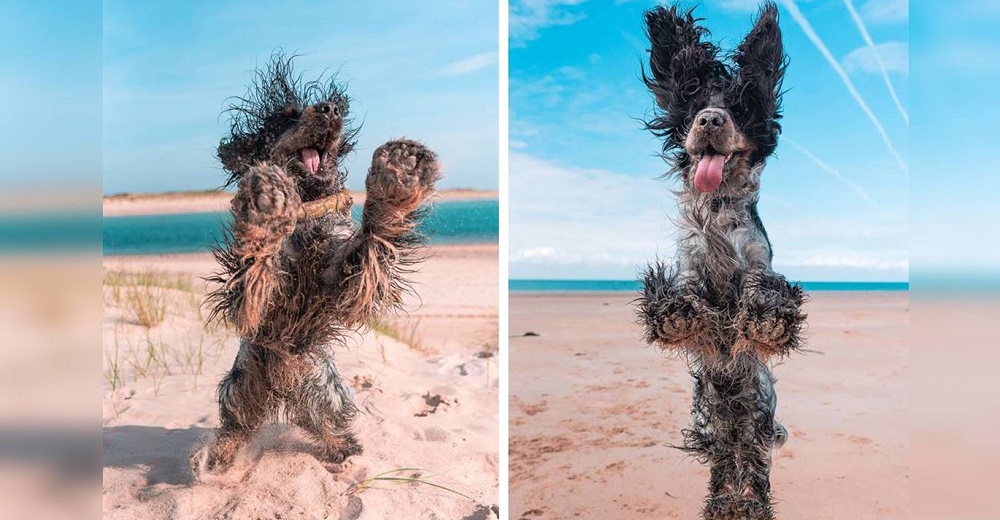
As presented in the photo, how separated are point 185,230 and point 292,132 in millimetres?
4429

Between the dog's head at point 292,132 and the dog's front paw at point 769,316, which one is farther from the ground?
the dog's head at point 292,132

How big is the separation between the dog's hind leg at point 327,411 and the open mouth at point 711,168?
1538 mm

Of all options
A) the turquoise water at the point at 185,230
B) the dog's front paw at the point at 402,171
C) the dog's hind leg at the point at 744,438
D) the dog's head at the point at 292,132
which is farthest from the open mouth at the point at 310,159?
the turquoise water at the point at 185,230

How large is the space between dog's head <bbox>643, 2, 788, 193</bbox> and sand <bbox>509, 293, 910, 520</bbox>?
67 cm

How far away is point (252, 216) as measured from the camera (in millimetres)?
1937

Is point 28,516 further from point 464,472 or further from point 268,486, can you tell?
point 464,472

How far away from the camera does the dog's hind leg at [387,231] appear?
2.03 metres

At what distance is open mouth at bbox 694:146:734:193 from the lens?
227cm

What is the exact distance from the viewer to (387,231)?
7.38 feet

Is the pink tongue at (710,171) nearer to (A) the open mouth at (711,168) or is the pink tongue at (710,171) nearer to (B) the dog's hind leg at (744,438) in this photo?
(A) the open mouth at (711,168)

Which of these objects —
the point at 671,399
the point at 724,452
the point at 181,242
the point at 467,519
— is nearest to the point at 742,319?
the point at 724,452

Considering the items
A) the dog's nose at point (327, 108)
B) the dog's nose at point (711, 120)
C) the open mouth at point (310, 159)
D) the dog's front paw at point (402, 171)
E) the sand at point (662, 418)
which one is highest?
the dog's nose at point (327, 108)

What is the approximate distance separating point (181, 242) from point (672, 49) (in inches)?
221

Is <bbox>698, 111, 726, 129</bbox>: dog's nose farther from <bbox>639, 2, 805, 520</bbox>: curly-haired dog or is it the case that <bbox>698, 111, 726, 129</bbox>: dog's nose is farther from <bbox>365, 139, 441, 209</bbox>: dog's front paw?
<bbox>365, 139, 441, 209</bbox>: dog's front paw
